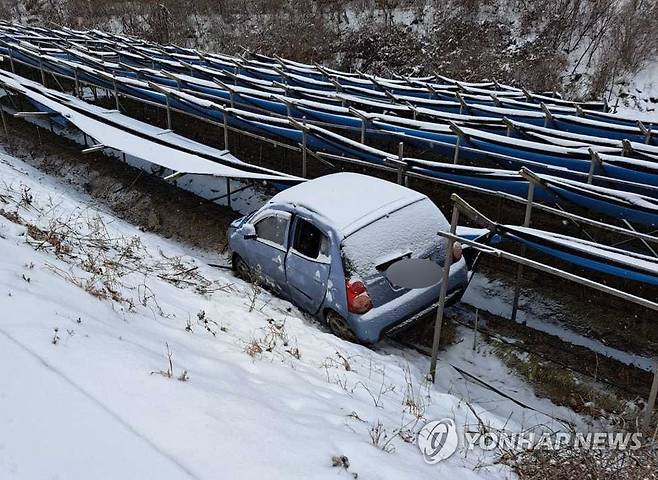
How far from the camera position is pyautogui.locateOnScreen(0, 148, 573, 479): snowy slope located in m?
2.17

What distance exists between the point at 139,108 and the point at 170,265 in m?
8.34

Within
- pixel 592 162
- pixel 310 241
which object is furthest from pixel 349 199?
pixel 592 162

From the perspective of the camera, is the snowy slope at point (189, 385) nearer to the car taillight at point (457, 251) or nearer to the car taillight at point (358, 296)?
the car taillight at point (358, 296)

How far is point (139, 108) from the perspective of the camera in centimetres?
1309

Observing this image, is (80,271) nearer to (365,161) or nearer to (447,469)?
(447,469)

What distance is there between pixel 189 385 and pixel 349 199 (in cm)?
279

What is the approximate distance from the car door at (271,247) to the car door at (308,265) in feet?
0.42

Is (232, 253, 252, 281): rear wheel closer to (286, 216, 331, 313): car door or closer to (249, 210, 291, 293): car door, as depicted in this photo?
(249, 210, 291, 293): car door

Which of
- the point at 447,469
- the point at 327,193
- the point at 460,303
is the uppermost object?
the point at 327,193

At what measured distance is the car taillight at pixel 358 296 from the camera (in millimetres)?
4672

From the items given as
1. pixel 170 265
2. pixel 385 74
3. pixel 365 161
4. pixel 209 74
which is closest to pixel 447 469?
pixel 170 265

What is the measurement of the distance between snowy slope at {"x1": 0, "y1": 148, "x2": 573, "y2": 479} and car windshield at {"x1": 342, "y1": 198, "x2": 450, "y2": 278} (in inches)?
31.1

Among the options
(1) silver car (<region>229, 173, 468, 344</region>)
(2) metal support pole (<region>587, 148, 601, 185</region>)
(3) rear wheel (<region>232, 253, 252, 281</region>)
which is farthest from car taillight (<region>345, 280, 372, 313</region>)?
(2) metal support pole (<region>587, 148, 601, 185</region>)

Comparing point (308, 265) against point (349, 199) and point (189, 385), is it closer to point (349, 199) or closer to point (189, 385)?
point (349, 199)
